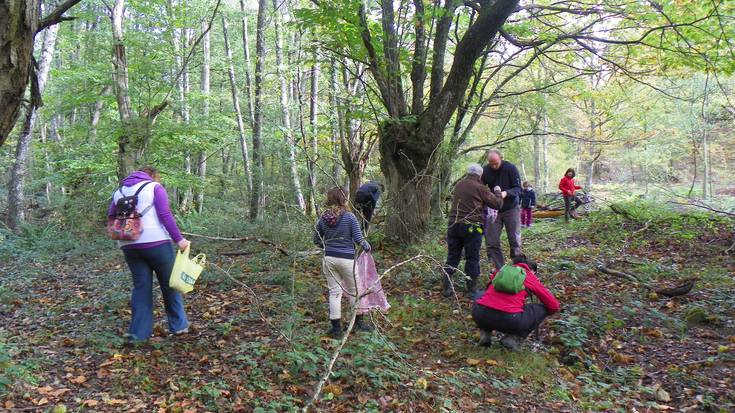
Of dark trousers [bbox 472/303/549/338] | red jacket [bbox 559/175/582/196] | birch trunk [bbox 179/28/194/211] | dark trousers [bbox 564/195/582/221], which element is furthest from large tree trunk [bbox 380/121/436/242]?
dark trousers [bbox 564/195/582/221]

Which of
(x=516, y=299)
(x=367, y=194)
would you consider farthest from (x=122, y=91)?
(x=516, y=299)

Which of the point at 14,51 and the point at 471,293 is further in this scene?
the point at 471,293

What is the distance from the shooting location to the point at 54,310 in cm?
598

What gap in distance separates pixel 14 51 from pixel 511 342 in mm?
4815

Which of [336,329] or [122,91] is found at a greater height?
[122,91]

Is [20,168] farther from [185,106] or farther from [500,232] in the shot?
[500,232]

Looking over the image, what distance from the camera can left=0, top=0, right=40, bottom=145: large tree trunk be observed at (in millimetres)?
2438

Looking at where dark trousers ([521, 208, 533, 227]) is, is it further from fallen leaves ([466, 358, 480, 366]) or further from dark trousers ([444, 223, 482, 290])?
fallen leaves ([466, 358, 480, 366])

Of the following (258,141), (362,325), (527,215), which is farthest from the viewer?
(527,215)

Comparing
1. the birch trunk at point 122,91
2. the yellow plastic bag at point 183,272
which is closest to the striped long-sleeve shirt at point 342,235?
the yellow plastic bag at point 183,272

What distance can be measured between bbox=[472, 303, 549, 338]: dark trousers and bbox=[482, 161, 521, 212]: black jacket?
2243 millimetres

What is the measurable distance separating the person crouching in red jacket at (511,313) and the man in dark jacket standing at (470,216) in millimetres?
1283

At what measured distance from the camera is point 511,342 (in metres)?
4.91

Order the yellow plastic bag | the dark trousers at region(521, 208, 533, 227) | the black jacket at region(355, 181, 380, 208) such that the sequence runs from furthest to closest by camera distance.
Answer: the dark trousers at region(521, 208, 533, 227) → the black jacket at region(355, 181, 380, 208) → the yellow plastic bag
